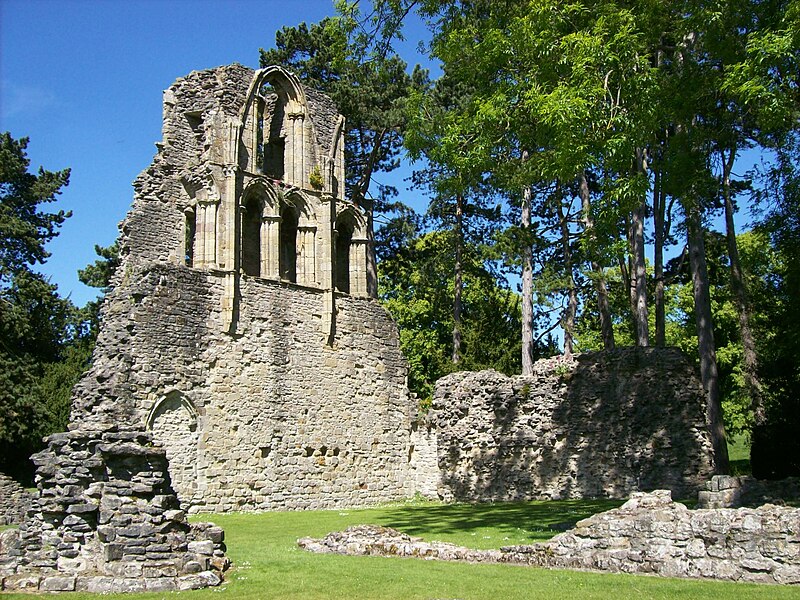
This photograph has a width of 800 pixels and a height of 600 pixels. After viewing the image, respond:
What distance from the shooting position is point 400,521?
703 inches

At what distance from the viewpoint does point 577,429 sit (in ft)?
70.6

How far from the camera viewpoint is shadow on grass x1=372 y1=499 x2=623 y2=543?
581 inches

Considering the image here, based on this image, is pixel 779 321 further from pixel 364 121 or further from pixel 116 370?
pixel 364 121

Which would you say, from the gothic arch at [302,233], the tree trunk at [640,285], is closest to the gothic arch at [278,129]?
the gothic arch at [302,233]

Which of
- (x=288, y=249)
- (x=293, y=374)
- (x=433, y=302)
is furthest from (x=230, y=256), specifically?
(x=433, y=302)

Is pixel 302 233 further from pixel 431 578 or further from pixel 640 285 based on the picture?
pixel 431 578

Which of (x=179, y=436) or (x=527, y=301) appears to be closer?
(x=179, y=436)

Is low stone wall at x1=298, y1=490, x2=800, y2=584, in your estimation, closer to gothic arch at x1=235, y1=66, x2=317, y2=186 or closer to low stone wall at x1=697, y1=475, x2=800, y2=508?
low stone wall at x1=697, y1=475, x2=800, y2=508

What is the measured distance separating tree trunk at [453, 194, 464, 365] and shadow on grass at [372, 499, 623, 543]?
1147 cm

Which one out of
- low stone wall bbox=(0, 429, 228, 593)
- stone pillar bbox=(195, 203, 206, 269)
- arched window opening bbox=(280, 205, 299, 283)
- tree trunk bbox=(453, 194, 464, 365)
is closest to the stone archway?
stone pillar bbox=(195, 203, 206, 269)

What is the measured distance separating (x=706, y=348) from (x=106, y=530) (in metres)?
14.4

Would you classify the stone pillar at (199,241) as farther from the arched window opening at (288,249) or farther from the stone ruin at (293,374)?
the arched window opening at (288,249)

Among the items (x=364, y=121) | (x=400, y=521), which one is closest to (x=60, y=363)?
(x=364, y=121)

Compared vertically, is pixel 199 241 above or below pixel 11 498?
above
